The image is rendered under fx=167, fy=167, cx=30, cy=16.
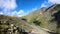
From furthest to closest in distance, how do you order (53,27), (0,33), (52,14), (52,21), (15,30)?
(52,14), (52,21), (53,27), (15,30), (0,33)

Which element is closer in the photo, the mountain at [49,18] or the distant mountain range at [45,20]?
the distant mountain range at [45,20]

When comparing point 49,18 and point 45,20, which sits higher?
point 49,18

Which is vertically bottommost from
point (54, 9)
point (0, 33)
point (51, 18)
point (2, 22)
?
point (0, 33)

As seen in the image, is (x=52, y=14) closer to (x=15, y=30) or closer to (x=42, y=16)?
(x=42, y=16)

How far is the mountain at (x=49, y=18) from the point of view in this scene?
190 feet

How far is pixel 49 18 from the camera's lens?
64.9 metres

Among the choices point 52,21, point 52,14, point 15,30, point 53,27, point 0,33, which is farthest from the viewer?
point 52,14

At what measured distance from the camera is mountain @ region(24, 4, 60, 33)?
57.8 metres

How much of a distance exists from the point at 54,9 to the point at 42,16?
20.0ft

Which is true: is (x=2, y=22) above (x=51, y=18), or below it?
below

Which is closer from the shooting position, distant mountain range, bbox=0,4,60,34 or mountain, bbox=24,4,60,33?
distant mountain range, bbox=0,4,60,34

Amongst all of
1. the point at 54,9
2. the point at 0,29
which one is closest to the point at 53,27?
the point at 54,9

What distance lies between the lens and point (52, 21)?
6125 cm

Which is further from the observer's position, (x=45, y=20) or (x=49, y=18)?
(x=49, y=18)
